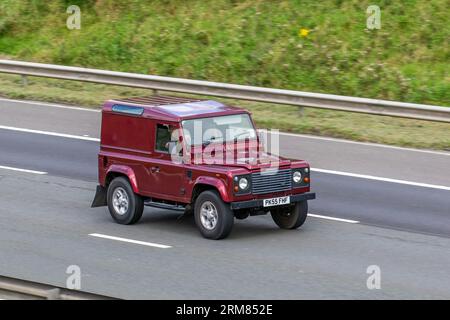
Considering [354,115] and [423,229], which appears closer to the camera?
[423,229]

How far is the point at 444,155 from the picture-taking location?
67.7 feet

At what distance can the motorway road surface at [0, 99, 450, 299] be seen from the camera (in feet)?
A: 42.7

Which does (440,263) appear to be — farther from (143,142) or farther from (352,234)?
(143,142)

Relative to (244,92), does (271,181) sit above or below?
below

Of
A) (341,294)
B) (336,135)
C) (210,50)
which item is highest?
(210,50)

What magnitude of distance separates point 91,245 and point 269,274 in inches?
112

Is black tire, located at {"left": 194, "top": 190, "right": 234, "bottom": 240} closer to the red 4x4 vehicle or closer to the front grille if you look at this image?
the red 4x4 vehicle

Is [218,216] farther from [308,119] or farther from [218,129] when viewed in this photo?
[308,119]

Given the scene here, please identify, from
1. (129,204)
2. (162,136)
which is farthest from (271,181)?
(129,204)

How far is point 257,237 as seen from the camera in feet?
50.4

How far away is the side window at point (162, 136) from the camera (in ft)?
51.1

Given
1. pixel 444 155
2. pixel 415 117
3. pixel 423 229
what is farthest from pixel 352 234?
pixel 415 117

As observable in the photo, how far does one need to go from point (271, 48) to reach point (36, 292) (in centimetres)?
1834

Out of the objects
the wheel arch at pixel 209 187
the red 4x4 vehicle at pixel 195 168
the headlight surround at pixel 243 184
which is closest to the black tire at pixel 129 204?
the red 4x4 vehicle at pixel 195 168
